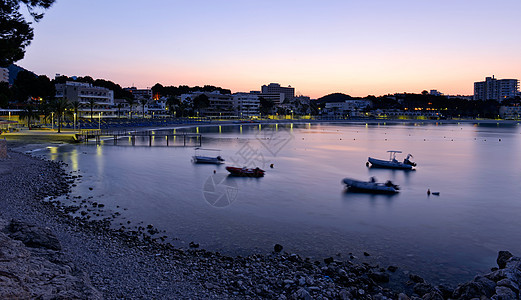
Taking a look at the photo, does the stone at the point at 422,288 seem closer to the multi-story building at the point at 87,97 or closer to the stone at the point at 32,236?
the stone at the point at 32,236

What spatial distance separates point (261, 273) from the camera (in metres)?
12.8

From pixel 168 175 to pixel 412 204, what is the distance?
71.6 ft

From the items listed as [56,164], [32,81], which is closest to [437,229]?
[56,164]

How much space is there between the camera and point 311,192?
98.0 ft

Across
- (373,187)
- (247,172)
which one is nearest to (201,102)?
(247,172)

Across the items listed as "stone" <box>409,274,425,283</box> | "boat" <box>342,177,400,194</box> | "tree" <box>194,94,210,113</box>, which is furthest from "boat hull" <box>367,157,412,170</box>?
"tree" <box>194,94,210,113</box>

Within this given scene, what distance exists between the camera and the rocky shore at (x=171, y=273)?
30.9ft

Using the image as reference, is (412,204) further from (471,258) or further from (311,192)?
(471,258)

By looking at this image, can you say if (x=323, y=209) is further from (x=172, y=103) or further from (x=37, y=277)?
(x=172, y=103)

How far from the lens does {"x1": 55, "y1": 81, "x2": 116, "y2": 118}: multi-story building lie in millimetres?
111438

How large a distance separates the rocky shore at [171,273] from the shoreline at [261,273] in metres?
0.03

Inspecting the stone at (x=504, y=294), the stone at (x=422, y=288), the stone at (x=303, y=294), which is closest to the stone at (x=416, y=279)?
the stone at (x=422, y=288)

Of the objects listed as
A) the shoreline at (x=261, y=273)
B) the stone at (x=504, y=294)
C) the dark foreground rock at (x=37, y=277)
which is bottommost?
the shoreline at (x=261, y=273)

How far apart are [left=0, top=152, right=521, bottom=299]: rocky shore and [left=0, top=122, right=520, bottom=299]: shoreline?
1.2 inches
